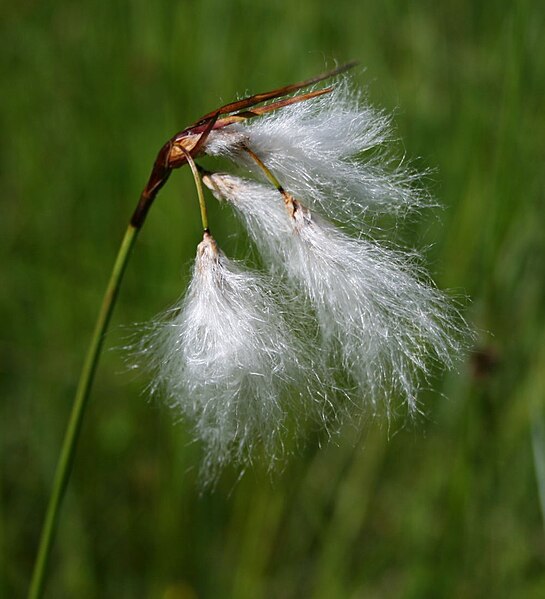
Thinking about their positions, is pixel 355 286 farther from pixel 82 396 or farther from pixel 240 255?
pixel 240 255

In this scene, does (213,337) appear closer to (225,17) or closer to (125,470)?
(125,470)

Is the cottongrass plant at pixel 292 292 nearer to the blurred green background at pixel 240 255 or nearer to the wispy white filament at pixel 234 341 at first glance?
the wispy white filament at pixel 234 341

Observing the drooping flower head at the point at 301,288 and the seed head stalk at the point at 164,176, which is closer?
the seed head stalk at the point at 164,176

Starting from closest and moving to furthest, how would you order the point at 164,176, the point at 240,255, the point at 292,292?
the point at 164,176
the point at 292,292
the point at 240,255

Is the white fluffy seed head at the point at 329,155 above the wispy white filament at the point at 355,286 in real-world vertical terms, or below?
above

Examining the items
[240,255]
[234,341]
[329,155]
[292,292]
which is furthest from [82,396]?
[240,255]

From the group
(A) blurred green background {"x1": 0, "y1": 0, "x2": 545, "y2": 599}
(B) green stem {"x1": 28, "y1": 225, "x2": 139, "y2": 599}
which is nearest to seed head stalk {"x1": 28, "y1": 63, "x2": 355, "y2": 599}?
(B) green stem {"x1": 28, "y1": 225, "x2": 139, "y2": 599}

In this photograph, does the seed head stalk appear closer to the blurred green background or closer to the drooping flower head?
the drooping flower head

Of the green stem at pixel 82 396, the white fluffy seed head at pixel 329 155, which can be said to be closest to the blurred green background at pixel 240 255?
the white fluffy seed head at pixel 329 155

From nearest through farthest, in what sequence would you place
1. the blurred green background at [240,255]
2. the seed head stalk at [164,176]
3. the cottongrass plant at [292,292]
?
the seed head stalk at [164,176] → the cottongrass plant at [292,292] → the blurred green background at [240,255]
